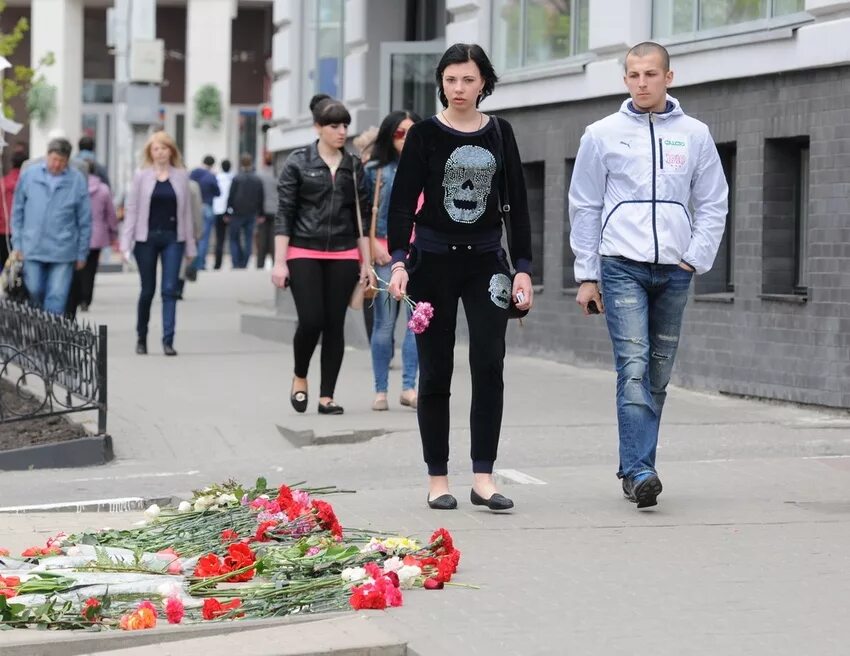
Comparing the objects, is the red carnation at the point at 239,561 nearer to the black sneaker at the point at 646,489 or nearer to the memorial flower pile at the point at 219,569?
the memorial flower pile at the point at 219,569

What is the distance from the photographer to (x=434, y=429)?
7.95m

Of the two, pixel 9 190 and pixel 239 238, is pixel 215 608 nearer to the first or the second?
pixel 9 190

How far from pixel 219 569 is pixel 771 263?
715cm

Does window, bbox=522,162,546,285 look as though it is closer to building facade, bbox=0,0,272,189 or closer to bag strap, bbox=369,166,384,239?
bag strap, bbox=369,166,384,239

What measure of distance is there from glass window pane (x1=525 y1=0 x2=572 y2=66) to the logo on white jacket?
8.11 m

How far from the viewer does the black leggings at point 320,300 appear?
37.5 feet

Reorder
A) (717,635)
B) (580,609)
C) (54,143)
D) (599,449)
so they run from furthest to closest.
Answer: (54,143) → (599,449) → (580,609) → (717,635)

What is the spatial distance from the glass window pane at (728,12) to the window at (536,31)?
1875 millimetres

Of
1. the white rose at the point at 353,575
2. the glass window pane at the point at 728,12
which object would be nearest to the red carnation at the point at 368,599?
the white rose at the point at 353,575

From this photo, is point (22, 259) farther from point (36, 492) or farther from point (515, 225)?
point (515, 225)

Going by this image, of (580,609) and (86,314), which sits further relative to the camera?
(86,314)

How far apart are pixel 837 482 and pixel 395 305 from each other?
4.21 m

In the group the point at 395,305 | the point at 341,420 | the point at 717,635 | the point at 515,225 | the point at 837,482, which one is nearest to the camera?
the point at 717,635

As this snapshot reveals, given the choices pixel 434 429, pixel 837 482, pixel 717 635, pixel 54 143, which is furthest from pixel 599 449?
pixel 54 143
